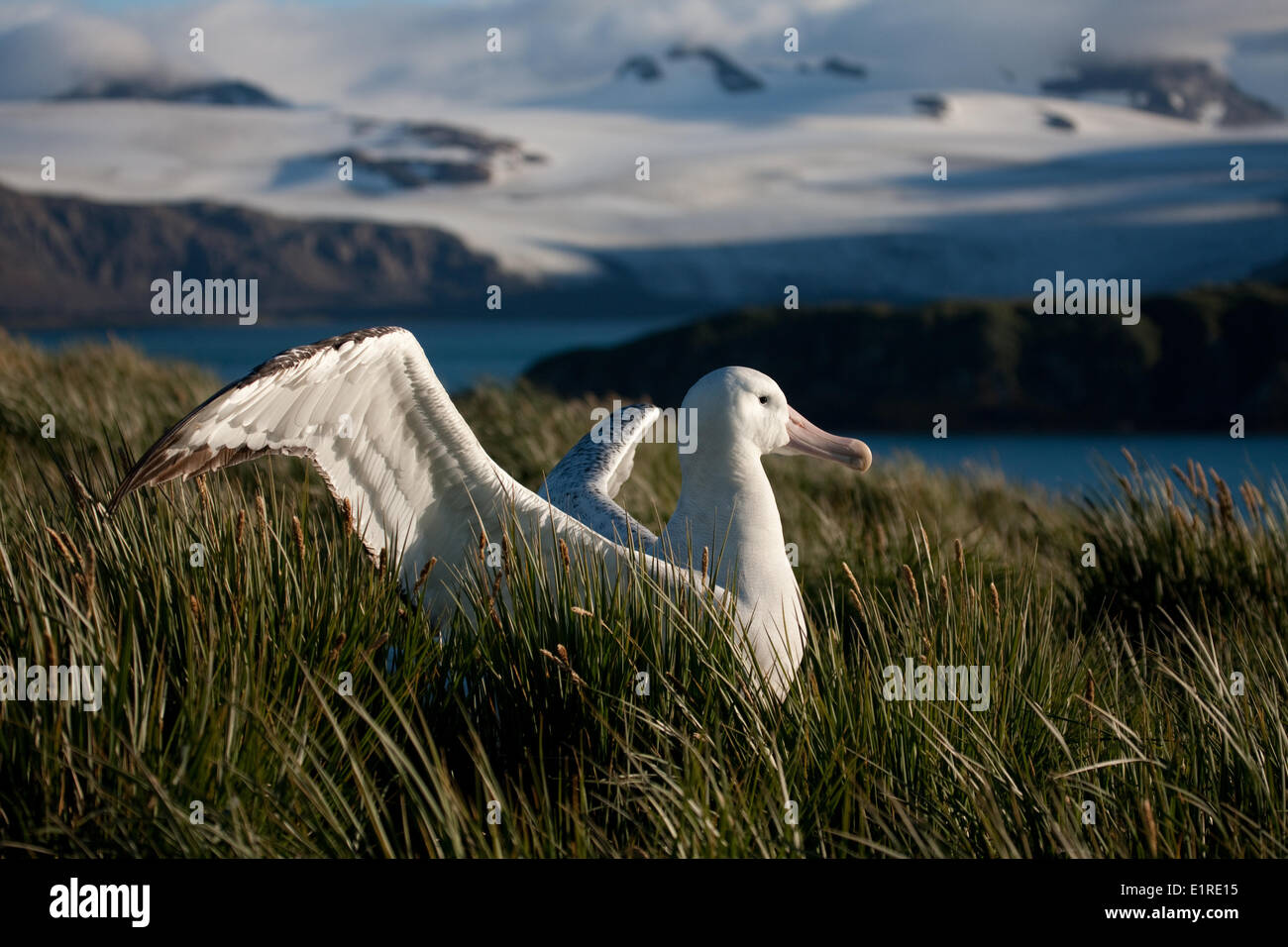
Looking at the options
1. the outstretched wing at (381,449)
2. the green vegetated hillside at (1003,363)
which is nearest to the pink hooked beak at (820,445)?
the outstretched wing at (381,449)

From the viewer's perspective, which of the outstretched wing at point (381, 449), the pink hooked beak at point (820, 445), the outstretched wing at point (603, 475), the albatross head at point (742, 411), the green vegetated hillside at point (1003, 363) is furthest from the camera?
the green vegetated hillside at point (1003, 363)

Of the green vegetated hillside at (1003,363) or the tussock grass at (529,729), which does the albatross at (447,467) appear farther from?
the green vegetated hillside at (1003,363)

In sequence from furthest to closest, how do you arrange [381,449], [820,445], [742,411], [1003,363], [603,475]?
[1003,363] < [603,475] < [820,445] < [742,411] < [381,449]

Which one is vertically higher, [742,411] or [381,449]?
[742,411]

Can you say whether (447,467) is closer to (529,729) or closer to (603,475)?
(529,729)

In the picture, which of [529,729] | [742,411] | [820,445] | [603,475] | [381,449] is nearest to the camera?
[529,729]

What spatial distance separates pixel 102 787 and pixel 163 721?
0.35 metres

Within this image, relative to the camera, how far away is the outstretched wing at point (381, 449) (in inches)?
141

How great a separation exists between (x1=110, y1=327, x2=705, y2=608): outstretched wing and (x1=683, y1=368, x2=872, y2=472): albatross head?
0.68 meters

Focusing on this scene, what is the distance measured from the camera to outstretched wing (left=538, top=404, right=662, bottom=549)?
4.85 meters

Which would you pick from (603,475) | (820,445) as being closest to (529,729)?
(820,445)

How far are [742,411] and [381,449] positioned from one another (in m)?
1.35

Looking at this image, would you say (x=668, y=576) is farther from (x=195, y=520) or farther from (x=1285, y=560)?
(x=1285, y=560)

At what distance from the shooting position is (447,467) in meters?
4.04
